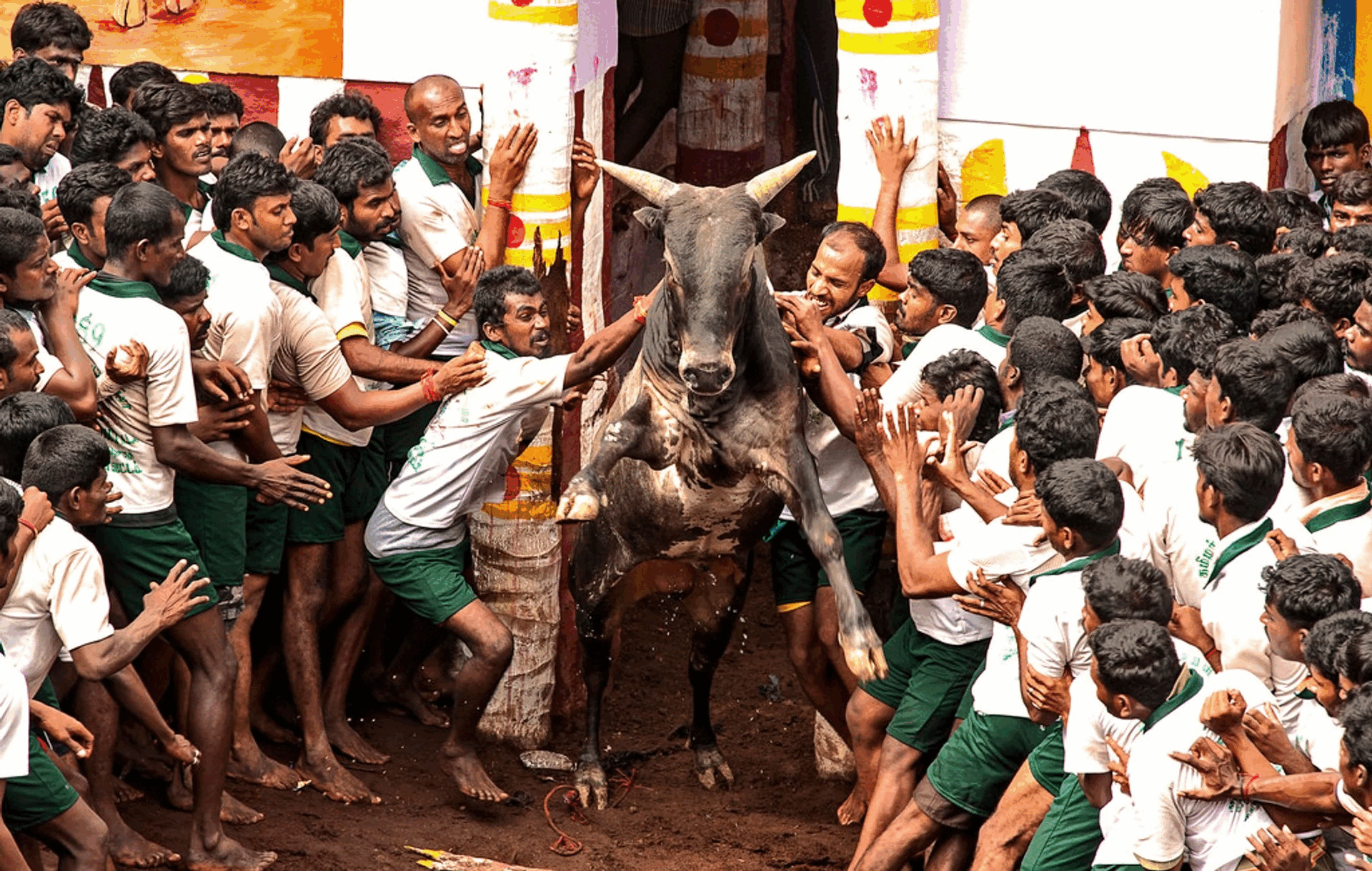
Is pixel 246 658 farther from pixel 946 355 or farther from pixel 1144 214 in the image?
pixel 1144 214

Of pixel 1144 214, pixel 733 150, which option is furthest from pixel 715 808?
pixel 733 150

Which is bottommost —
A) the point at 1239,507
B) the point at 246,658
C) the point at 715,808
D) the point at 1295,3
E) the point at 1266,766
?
the point at 715,808

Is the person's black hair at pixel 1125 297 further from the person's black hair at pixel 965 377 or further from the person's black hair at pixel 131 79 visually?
the person's black hair at pixel 131 79

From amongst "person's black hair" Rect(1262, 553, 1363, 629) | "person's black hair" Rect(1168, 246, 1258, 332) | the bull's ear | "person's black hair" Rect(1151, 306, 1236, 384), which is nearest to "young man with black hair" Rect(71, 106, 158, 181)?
the bull's ear

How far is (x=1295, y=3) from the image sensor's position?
8.22m

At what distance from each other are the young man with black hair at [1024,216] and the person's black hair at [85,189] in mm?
3231

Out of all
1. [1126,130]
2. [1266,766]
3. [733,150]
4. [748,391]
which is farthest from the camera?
[733,150]

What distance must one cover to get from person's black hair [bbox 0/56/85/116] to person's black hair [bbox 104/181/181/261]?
135 cm

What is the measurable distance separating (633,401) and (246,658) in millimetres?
1838

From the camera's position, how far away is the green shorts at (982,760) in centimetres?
538

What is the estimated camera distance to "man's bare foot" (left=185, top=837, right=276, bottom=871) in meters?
5.96

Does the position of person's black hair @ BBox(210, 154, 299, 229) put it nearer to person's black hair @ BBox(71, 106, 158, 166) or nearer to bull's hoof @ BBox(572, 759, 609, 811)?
person's black hair @ BBox(71, 106, 158, 166)

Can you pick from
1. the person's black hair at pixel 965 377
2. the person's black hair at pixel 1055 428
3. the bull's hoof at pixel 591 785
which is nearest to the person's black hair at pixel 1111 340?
the person's black hair at pixel 965 377

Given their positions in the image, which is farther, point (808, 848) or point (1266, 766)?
point (808, 848)
